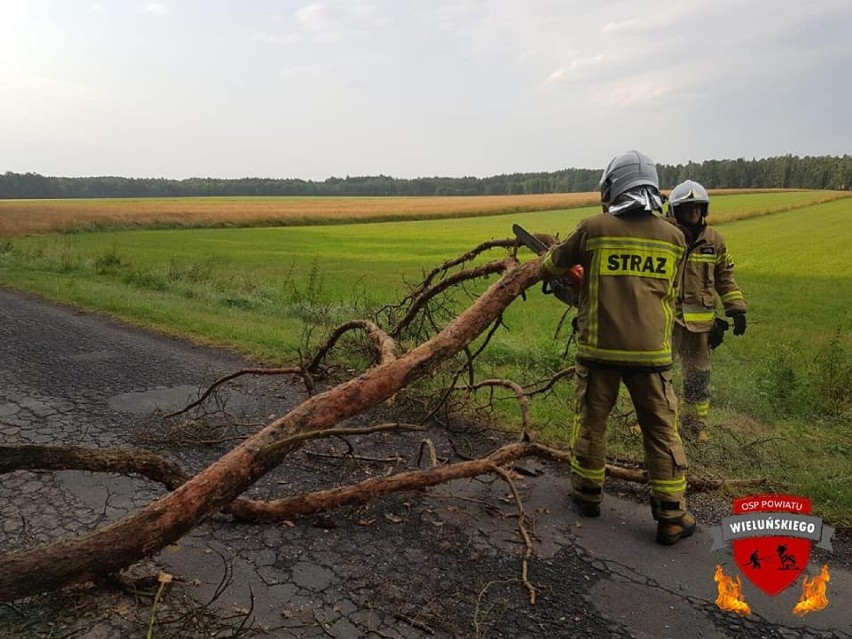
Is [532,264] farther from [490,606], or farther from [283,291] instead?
[283,291]

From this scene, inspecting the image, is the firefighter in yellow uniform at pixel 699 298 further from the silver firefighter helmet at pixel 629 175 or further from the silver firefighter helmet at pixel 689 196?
the silver firefighter helmet at pixel 629 175

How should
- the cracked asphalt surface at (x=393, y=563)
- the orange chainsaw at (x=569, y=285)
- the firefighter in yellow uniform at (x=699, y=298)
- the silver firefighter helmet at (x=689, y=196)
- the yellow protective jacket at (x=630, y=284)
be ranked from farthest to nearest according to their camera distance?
the firefighter in yellow uniform at (x=699, y=298) < the silver firefighter helmet at (x=689, y=196) < the orange chainsaw at (x=569, y=285) < the yellow protective jacket at (x=630, y=284) < the cracked asphalt surface at (x=393, y=563)

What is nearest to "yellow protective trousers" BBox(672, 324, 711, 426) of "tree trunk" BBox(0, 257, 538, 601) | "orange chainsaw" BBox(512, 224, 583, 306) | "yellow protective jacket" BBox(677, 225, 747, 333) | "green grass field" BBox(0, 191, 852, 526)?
"yellow protective jacket" BBox(677, 225, 747, 333)

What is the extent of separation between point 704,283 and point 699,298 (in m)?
0.13

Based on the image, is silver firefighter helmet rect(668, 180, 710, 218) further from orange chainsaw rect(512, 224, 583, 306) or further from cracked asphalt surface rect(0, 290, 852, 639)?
cracked asphalt surface rect(0, 290, 852, 639)

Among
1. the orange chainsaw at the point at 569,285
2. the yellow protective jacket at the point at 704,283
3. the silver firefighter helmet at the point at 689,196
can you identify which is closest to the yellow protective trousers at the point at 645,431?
the orange chainsaw at the point at 569,285

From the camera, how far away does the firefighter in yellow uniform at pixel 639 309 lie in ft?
10.8

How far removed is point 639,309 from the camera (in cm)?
328

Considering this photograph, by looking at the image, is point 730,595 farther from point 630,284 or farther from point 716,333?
point 716,333

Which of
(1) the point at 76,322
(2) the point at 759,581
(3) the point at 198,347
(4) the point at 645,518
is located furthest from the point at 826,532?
(1) the point at 76,322

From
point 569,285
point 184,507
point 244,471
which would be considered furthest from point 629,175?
point 184,507

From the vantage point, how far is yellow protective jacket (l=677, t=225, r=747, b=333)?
4.89m

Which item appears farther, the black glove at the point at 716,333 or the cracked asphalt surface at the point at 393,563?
the black glove at the point at 716,333

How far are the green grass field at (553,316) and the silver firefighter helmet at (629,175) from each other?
199 cm
